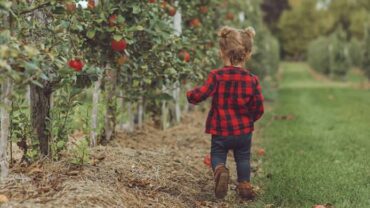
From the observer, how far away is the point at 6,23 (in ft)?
12.6

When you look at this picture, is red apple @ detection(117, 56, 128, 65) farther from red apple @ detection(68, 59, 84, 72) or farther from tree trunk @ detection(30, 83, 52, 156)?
red apple @ detection(68, 59, 84, 72)

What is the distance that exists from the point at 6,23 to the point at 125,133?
360 centimetres

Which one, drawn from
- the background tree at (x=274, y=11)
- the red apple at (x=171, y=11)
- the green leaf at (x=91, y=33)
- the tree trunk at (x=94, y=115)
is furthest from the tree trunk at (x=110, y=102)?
the background tree at (x=274, y=11)

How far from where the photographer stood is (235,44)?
4.96m

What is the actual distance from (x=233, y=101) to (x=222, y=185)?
0.73 m

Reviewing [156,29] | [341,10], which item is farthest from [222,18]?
[341,10]

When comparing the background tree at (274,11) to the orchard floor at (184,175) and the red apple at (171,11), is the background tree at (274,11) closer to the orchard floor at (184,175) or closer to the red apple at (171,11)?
the orchard floor at (184,175)

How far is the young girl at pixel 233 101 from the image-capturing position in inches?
192

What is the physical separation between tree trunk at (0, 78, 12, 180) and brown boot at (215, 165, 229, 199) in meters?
1.66

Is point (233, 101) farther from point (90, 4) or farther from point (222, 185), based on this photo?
point (90, 4)

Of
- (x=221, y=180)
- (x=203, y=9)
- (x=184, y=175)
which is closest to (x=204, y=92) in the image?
(x=221, y=180)

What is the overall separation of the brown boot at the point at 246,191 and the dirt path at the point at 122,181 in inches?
3.0

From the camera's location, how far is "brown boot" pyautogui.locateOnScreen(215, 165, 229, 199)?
4664 millimetres

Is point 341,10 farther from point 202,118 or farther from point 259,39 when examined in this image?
point 202,118
